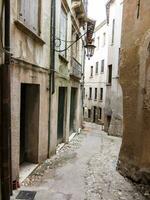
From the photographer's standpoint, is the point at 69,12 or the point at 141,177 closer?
the point at 141,177

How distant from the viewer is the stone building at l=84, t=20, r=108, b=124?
87.2ft

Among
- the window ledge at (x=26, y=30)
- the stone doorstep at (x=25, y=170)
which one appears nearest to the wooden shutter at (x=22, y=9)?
the window ledge at (x=26, y=30)

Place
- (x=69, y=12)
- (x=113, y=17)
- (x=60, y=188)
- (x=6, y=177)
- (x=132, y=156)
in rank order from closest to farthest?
(x=6, y=177) → (x=60, y=188) → (x=132, y=156) → (x=69, y=12) → (x=113, y=17)

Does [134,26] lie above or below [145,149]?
above

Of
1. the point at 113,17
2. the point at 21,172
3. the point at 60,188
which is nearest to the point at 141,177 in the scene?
the point at 60,188

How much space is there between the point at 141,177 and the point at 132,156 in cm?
Answer: 59

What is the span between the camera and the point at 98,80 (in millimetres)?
28297

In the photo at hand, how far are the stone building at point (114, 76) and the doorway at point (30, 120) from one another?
9950mm

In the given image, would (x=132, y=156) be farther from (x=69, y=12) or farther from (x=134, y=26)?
(x=69, y=12)

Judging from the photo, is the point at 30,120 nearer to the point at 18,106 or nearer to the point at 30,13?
the point at 18,106

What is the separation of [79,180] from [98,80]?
22.6m

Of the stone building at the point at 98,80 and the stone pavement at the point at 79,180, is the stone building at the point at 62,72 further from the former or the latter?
the stone building at the point at 98,80

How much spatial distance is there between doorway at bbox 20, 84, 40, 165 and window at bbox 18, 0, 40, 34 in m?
1.53

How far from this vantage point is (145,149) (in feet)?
20.2
